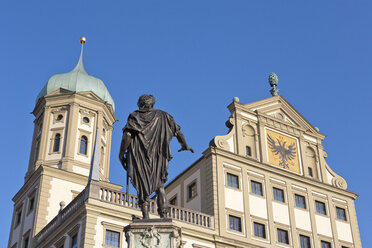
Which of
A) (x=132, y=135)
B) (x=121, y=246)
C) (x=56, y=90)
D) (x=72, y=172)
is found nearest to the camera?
(x=132, y=135)

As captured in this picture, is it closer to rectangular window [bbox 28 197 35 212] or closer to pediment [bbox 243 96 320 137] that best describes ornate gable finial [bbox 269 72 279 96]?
pediment [bbox 243 96 320 137]

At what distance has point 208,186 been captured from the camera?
36.3m

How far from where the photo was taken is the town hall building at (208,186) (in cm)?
3300

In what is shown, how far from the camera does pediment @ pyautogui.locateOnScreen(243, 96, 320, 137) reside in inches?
1666

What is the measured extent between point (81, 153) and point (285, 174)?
14485 millimetres

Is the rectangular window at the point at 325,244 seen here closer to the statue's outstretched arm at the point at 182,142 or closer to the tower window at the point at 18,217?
the tower window at the point at 18,217

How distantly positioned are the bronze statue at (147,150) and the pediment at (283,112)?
1247 inches

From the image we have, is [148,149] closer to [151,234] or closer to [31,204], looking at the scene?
[151,234]

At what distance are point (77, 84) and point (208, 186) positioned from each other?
14.7 meters

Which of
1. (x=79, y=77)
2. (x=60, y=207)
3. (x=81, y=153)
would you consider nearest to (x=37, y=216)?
(x=60, y=207)

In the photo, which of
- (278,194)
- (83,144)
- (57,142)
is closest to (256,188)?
(278,194)

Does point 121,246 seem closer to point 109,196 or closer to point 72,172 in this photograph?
point 109,196

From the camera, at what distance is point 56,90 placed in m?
44.2

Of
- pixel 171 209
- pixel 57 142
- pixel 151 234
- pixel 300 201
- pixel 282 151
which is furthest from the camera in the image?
pixel 57 142
